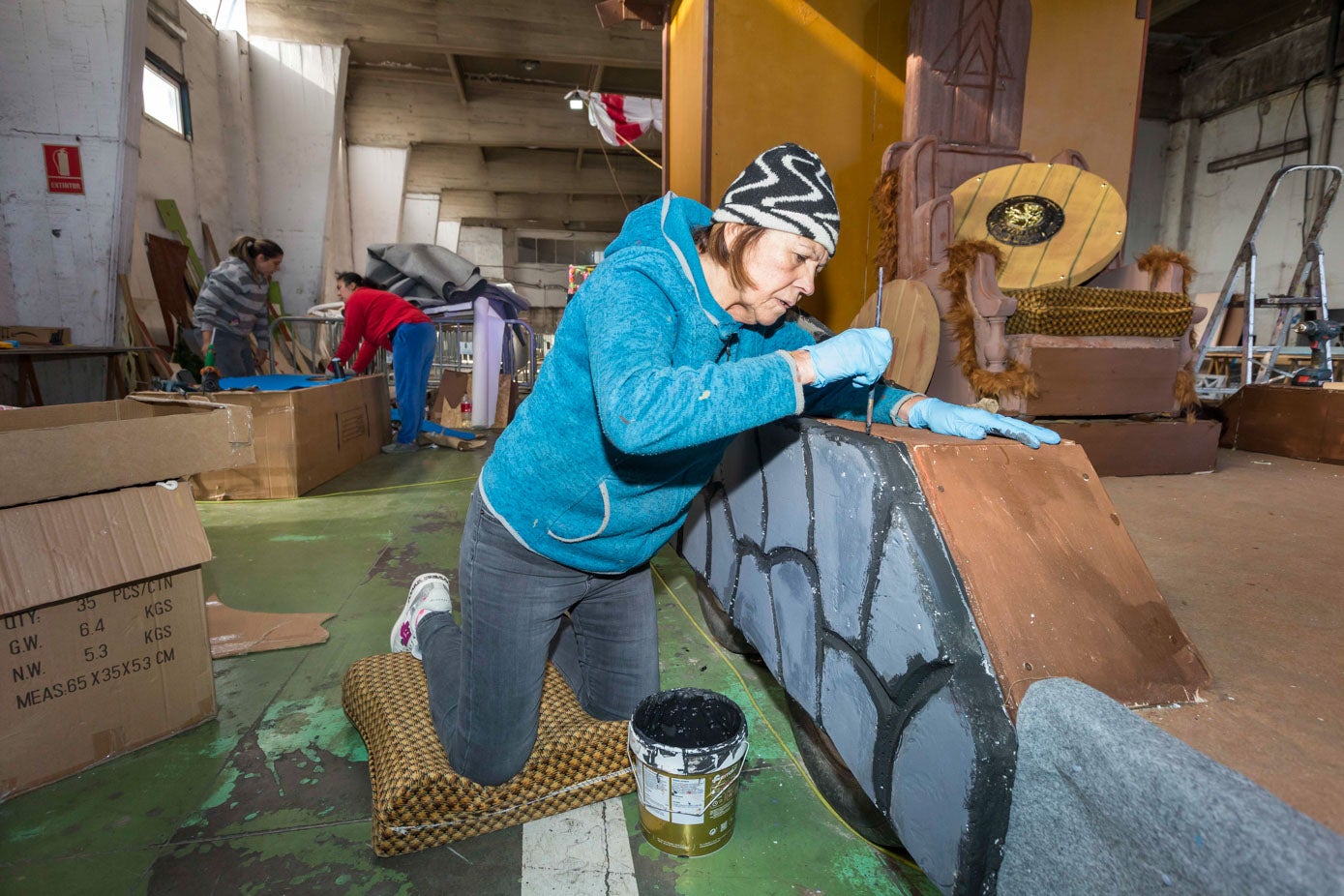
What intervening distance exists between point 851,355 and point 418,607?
1423 mm

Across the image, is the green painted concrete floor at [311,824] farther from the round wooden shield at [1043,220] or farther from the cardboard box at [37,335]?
the cardboard box at [37,335]

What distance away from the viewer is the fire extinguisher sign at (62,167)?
532cm

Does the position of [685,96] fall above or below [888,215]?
above

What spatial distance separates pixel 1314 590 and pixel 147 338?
7645 millimetres

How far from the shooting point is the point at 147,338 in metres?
5.84

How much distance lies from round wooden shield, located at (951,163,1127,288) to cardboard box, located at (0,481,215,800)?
3426mm

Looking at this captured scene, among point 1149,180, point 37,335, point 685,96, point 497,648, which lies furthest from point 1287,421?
point 1149,180

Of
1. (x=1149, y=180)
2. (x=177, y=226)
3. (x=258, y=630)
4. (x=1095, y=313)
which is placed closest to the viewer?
(x=258, y=630)

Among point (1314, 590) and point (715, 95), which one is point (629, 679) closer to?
point (1314, 590)

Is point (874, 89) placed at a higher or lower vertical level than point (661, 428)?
higher

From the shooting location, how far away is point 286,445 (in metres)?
3.87

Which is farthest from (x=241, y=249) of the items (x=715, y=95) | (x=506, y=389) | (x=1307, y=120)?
(x=1307, y=120)

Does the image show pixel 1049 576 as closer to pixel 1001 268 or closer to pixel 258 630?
pixel 258 630

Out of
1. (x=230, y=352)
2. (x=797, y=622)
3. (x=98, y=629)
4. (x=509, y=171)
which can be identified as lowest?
(x=98, y=629)
